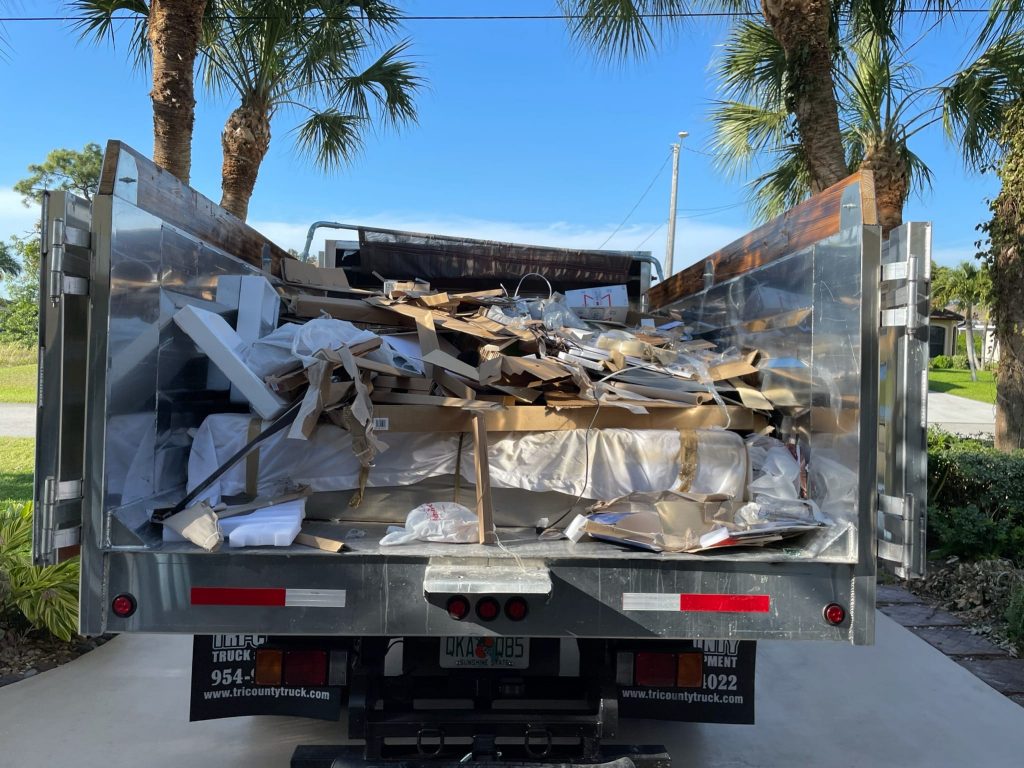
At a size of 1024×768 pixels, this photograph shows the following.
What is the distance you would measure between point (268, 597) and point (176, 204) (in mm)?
1450

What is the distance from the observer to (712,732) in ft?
13.0

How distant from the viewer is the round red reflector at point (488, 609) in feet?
8.06

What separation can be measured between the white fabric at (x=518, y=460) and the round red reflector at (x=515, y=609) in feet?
1.85

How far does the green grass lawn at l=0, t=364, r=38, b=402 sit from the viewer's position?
18.4m

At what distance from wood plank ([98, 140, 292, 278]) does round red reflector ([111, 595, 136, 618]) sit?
1.19m

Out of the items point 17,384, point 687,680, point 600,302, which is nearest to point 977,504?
point 600,302

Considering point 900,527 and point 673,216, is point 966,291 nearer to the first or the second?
point 673,216

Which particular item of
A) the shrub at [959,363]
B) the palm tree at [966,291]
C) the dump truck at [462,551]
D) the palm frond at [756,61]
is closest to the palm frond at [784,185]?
the palm frond at [756,61]

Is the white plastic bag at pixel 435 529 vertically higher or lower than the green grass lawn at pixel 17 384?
lower

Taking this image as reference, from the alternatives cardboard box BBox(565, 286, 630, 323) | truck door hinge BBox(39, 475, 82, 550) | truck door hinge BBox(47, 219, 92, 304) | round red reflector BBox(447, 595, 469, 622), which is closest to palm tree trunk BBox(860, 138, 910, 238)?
cardboard box BBox(565, 286, 630, 323)

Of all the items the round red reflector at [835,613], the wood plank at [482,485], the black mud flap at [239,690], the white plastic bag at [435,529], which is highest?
the wood plank at [482,485]

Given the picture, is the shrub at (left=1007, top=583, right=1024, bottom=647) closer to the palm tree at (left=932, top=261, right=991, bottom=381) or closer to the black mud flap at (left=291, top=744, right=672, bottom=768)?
the black mud flap at (left=291, top=744, right=672, bottom=768)

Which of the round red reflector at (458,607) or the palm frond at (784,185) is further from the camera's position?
the palm frond at (784,185)

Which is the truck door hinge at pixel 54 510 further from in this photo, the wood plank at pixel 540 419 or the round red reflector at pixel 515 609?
the round red reflector at pixel 515 609
